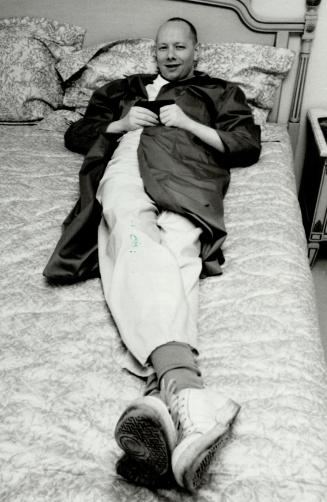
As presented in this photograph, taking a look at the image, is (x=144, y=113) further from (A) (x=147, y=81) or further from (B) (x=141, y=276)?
(B) (x=141, y=276)

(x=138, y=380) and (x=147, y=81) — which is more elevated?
(x=147, y=81)

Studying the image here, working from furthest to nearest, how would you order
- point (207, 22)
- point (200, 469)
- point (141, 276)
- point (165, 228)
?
point (207, 22) < point (165, 228) < point (141, 276) < point (200, 469)

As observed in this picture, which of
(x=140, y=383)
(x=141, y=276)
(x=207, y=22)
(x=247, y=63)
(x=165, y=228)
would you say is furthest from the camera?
(x=207, y=22)

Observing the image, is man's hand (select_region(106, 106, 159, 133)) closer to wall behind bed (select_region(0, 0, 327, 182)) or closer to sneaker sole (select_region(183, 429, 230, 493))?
wall behind bed (select_region(0, 0, 327, 182))

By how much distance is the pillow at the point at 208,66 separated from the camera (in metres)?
1.96

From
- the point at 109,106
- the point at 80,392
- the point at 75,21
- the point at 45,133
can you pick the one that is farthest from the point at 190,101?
the point at 80,392

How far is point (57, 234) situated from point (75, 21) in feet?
4.22

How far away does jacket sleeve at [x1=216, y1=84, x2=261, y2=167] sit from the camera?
1.53 metres

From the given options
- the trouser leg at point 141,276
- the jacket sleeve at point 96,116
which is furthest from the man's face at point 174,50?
the trouser leg at point 141,276

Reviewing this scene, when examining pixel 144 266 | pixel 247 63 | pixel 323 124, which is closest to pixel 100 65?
pixel 247 63

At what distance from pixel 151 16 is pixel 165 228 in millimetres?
1303

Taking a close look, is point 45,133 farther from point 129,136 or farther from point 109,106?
point 129,136

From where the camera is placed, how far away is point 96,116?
1.78 m

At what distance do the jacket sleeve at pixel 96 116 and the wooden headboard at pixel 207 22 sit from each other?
0.51 meters
